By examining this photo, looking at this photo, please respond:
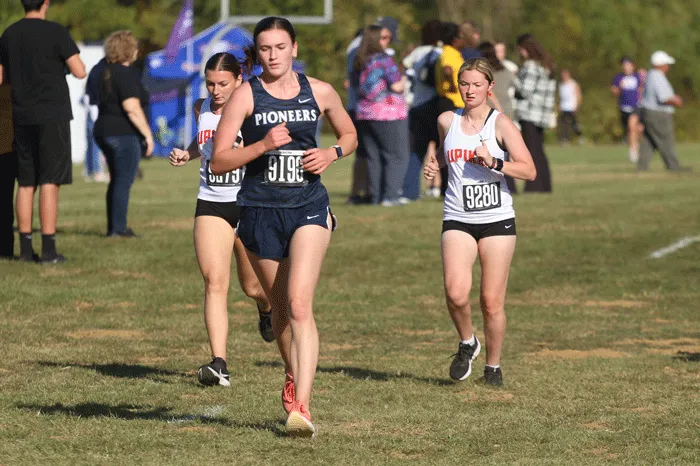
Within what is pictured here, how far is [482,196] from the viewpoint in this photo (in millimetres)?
8258

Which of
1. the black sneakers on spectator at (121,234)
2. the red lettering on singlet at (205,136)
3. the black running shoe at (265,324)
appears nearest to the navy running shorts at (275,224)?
the red lettering on singlet at (205,136)

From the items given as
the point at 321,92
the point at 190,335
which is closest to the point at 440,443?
the point at 321,92

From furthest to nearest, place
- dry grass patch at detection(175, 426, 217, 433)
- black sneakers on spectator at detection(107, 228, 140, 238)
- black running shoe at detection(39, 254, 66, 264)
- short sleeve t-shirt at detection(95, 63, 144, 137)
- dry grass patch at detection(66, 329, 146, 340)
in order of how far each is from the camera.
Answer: black sneakers on spectator at detection(107, 228, 140, 238) → short sleeve t-shirt at detection(95, 63, 144, 137) → black running shoe at detection(39, 254, 66, 264) → dry grass patch at detection(66, 329, 146, 340) → dry grass patch at detection(175, 426, 217, 433)

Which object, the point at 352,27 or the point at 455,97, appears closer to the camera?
the point at 455,97

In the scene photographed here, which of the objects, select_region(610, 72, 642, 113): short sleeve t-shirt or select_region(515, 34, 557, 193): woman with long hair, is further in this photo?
select_region(610, 72, 642, 113): short sleeve t-shirt

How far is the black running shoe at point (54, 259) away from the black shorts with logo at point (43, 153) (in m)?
0.81

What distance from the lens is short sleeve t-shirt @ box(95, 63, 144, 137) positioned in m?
14.9

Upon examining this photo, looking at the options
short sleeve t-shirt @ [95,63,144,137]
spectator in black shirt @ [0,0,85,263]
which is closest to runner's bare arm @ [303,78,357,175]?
spectator in black shirt @ [0,0,85,263]

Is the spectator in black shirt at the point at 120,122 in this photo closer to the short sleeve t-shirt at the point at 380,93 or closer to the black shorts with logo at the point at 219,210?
the short sleeve t-shirt at the point at 380,93

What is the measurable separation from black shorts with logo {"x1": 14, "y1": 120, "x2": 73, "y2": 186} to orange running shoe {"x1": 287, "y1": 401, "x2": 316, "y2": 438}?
22.3ft

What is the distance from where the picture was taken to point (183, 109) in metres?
37.4

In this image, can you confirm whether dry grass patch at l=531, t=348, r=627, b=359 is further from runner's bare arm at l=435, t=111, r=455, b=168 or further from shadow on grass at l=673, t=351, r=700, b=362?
runner's bare arm at l=435, t=111, r=455, b=168

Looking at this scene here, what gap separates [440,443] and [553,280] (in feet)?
23.5

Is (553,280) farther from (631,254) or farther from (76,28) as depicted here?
(76,28)
